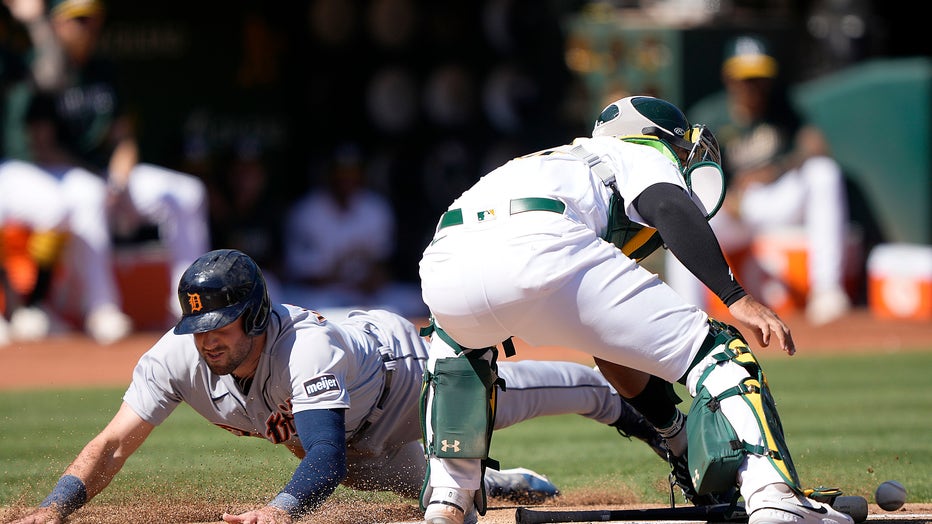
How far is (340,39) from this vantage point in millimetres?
13805

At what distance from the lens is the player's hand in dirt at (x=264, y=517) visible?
152 inches

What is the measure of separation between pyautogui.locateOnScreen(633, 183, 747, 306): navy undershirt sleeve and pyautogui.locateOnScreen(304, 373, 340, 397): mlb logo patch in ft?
3.79

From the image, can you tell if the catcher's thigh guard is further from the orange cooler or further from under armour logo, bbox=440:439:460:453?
the orange cooler

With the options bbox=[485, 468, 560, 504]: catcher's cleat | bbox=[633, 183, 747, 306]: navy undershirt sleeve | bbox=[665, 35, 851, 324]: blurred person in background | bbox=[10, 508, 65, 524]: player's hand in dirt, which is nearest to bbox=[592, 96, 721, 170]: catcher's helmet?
bbox=[633, 183, 747, 306]: navy undershirt sleeve

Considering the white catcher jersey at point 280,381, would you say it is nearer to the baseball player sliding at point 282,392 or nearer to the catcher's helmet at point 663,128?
the baseball player sliding at point 282,392

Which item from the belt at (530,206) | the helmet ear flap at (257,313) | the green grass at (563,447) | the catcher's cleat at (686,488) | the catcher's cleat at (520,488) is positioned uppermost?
the belt at (530,206)

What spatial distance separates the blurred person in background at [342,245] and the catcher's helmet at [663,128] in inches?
351

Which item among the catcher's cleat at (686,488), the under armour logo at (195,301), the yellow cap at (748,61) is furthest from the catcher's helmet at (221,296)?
the yellow cap at (748,61)

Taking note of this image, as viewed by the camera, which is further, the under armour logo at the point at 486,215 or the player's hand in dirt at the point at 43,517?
the player's hand in dirt at the point at 43,517

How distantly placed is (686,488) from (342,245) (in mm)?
8983

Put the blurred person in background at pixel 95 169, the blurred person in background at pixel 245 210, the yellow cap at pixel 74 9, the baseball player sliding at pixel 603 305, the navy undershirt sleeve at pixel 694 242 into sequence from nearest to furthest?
the baseball player sliding at pixel 603 305
the navy undershirt sleeve at pixel 694 242
the yellow cap at pixel 74 9
the blurred person in background at pixel 95 169
the blurred person in background at pixel 245 210

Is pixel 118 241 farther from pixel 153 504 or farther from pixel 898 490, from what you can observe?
pixel 898 490

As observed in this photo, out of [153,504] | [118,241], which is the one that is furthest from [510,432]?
[118,241]

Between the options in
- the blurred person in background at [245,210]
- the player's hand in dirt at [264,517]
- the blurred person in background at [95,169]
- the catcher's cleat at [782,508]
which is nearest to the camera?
the catcher's cleat at [782,508]
